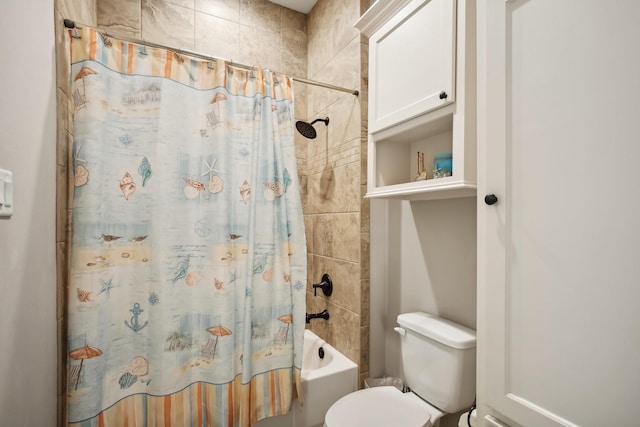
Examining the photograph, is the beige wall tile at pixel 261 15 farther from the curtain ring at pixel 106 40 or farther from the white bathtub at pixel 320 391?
the white bathtub at pixel 320 391

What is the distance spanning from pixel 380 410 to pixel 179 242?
3.47 ft

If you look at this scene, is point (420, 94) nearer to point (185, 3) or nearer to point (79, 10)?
point (79, 10)

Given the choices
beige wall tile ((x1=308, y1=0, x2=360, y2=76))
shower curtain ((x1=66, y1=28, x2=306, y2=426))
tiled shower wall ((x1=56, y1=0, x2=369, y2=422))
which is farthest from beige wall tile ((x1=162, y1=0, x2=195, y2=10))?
shower curtain ((x1=66, y1=28, x2=306, y2=426))

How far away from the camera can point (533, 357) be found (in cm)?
73

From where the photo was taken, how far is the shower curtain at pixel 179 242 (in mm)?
1095

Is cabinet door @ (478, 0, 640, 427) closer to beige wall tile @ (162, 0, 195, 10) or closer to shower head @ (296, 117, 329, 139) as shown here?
shower head @ (296, 117, 329, 139)

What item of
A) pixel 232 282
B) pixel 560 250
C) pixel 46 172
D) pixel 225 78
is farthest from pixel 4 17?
pixel 560 250

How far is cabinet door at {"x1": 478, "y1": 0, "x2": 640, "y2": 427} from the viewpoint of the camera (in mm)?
589

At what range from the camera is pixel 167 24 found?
185 centimetres

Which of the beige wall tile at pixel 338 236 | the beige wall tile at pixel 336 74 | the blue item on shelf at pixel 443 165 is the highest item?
the beige wall tile at pixel 336 74

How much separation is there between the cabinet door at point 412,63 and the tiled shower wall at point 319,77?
0.30m

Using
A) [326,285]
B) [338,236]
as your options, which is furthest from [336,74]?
[326,285]

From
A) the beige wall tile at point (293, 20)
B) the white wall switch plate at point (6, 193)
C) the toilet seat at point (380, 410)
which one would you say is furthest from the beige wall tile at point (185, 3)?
the toilet seat at point (380, 410)

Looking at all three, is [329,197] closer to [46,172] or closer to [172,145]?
[172,145]
